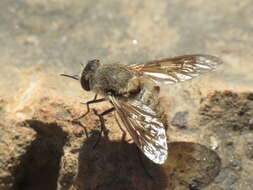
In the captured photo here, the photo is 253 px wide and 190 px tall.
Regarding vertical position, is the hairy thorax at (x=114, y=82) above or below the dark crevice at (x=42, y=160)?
above

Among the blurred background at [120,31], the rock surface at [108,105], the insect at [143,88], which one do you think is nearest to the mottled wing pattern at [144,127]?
the insect at [143,88]

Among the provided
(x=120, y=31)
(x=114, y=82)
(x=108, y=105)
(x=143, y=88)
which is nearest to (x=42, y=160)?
(x=108, y=105)

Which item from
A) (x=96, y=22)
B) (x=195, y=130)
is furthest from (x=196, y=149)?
(x=96, y=22)

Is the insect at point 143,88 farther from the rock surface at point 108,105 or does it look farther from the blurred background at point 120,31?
the blurred background at point 120,31

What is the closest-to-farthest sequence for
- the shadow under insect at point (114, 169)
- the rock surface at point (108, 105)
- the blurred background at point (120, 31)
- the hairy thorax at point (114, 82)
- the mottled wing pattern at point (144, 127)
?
1. the mottled wing pattern at point (144, 127)
2. the shadow under insect at point (114, 169)
3. the rock surface at point (108, 105)
4. the hairy thorax at point (114, 82)
5. the blurred background at point (120, 31)

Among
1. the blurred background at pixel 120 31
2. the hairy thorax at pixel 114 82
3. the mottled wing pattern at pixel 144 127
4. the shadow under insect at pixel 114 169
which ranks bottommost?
the shadow under insect at pixel 114 169

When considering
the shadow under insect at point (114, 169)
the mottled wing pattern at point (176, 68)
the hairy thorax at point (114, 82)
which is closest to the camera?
the shadow under insect at point (114, 169)

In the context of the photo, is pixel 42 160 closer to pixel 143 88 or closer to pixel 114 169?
pixel 114 169
